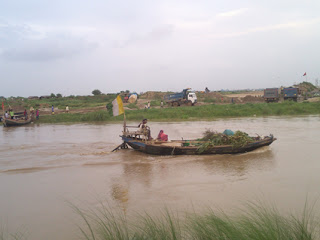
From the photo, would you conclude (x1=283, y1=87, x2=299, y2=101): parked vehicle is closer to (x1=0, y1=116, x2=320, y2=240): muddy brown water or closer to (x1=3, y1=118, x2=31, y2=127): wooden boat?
(x1=0, y1=116, x2=320, y2=240): muddy brown water

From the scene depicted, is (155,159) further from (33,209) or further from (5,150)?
(5,150)

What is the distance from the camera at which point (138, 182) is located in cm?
795

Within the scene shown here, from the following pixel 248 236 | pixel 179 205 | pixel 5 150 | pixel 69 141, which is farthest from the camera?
pixel 69 141

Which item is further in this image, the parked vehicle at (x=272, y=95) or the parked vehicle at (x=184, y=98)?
the parked vehicle at (x=272, y=95)

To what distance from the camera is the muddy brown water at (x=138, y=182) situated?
6.05m

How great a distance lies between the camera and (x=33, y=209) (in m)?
6.35

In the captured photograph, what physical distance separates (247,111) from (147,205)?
22.0 metres

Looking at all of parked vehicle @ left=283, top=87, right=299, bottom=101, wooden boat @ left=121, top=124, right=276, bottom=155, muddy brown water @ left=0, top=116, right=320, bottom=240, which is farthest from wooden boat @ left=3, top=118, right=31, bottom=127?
parked vehicle @ left=283, top=87, right=299, bottom=101

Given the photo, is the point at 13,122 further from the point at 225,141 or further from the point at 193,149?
the point at 225,141

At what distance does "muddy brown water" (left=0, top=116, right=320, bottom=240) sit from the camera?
19.9 feet

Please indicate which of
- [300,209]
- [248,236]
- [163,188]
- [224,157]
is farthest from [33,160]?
[248,236]

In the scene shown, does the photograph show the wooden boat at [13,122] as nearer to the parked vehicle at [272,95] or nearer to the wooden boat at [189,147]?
the wooden boat at [189,147]

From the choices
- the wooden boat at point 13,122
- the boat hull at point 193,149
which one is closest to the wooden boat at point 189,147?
the boat hull at point 193,149

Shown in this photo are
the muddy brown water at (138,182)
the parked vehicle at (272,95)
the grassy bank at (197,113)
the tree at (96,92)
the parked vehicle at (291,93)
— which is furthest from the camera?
the tree at (96,92)
